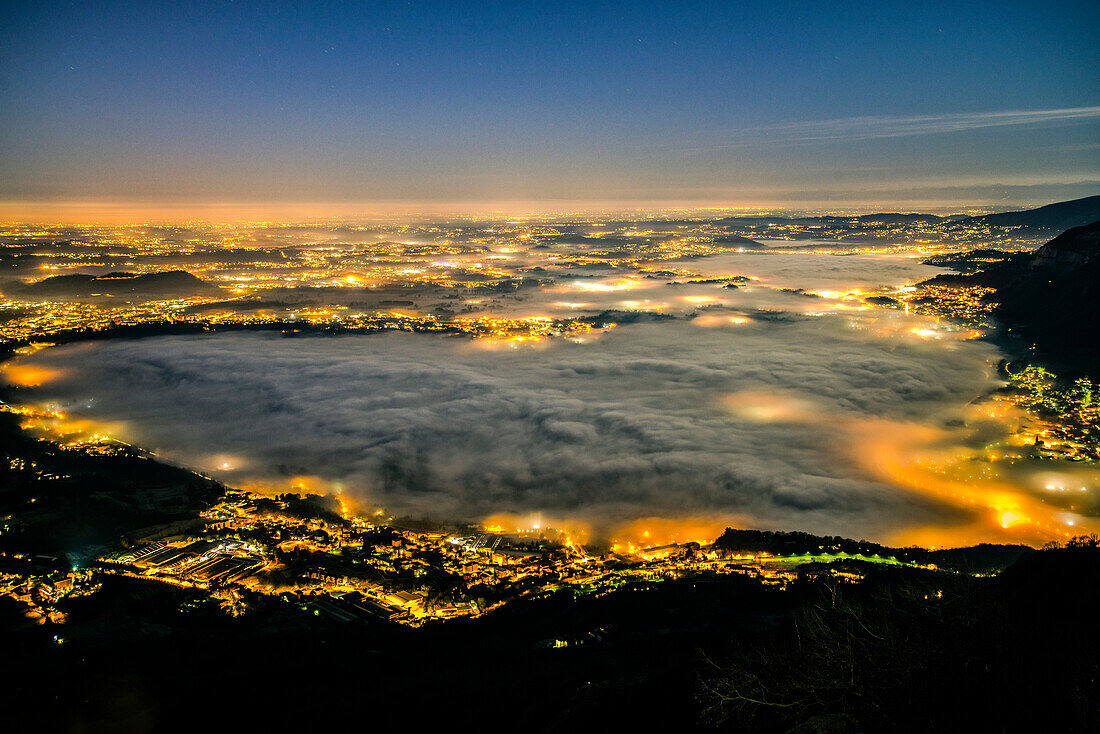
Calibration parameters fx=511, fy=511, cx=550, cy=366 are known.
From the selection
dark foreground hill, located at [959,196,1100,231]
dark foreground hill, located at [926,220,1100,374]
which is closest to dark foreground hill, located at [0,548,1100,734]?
dark foreground hill, located at [926,220,1100,374]

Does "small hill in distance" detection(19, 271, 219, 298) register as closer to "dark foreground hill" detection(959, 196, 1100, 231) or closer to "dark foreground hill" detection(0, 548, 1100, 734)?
"dark foreground hill" detection(0, 548, 1100, 734)

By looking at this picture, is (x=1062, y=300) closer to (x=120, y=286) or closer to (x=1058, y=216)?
(x=1058, y=216)

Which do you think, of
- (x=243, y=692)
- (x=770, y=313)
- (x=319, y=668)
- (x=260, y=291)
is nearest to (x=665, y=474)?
(x=319, y=668)

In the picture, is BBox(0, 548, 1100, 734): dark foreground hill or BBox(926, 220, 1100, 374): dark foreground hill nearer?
BBox(0, 548, 1100, 734): dark foreground hill

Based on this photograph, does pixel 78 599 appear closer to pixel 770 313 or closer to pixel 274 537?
pixel 274 537

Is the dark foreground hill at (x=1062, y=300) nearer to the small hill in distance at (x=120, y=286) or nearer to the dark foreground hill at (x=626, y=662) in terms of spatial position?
the dark foreground hill at (x=626, y=662)

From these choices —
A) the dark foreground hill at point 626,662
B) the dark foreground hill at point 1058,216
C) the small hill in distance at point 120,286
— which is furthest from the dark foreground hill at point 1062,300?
the small hill in distance at point 120,286

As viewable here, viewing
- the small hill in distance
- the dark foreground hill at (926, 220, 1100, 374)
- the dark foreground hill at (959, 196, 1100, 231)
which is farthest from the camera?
the dark foreground hill at (959, 196, 1100, 231)

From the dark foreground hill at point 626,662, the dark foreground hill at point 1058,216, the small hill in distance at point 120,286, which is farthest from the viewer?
the dark foreground hill at point 1058,216
